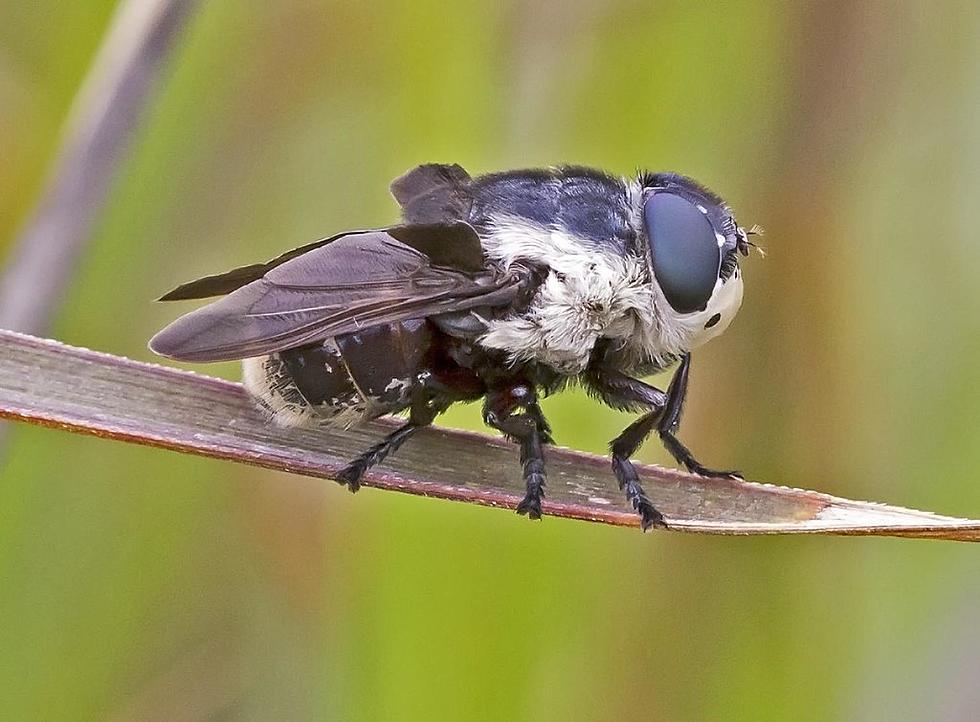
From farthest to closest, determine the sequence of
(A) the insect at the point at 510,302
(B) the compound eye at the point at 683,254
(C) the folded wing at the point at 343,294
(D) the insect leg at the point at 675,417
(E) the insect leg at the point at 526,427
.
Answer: (D) the insect leg at the point at 675,417
(B) the compound eye at the point at 683,254
(A) the insect at the point at 510,302
(E) the insect leg at the point at 526,427
(C) the folded wing at the point at 343,294

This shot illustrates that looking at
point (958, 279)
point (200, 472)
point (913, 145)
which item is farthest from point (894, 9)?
point (200, 472)

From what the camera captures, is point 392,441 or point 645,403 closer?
point 392,441

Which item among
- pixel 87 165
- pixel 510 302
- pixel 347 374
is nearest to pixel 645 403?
pixel 510 302

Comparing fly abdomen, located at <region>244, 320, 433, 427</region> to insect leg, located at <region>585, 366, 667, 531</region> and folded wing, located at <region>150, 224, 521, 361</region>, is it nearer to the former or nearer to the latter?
folded wing, located at <region>150, 224, 521, 361</region>

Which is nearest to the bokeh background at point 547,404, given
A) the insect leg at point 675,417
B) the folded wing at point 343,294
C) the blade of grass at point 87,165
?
the blade of grass at point 87,165

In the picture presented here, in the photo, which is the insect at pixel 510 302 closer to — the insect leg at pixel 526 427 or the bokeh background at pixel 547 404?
the insect leg at pixel 526 427

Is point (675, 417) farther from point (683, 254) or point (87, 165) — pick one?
point (87, 165)

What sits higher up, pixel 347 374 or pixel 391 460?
pixel 347 374
